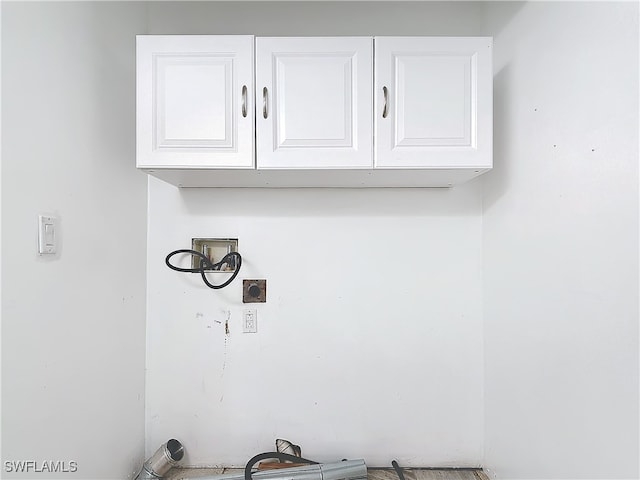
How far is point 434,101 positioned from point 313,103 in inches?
15.6

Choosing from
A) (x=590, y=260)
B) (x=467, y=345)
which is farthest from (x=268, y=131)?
(x=467, y=345)

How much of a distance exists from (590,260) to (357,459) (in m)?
1.18

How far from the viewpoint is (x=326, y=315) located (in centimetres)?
168

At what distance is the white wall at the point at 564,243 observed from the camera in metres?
0.90

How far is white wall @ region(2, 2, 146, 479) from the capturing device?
97 centimetres

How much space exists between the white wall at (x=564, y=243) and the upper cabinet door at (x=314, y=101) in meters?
0.53

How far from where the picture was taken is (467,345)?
1.67m

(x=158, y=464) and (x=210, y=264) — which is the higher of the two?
(x=210, y=264)

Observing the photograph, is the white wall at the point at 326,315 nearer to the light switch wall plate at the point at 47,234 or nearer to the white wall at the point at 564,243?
the white wall at the point at 564,243

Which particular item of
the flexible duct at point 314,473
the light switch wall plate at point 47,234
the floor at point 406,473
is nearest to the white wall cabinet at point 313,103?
the light switch wall plate at point 47,234

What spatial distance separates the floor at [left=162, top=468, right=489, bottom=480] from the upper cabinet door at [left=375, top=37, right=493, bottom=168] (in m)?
1.24

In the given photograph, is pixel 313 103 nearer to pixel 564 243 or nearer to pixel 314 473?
pixel 564 243

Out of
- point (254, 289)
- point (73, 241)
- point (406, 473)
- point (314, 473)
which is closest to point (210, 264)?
point (254, 289)

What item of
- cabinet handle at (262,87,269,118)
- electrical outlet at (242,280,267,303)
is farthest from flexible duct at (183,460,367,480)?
cabinet handle at (262,87,269,118)
